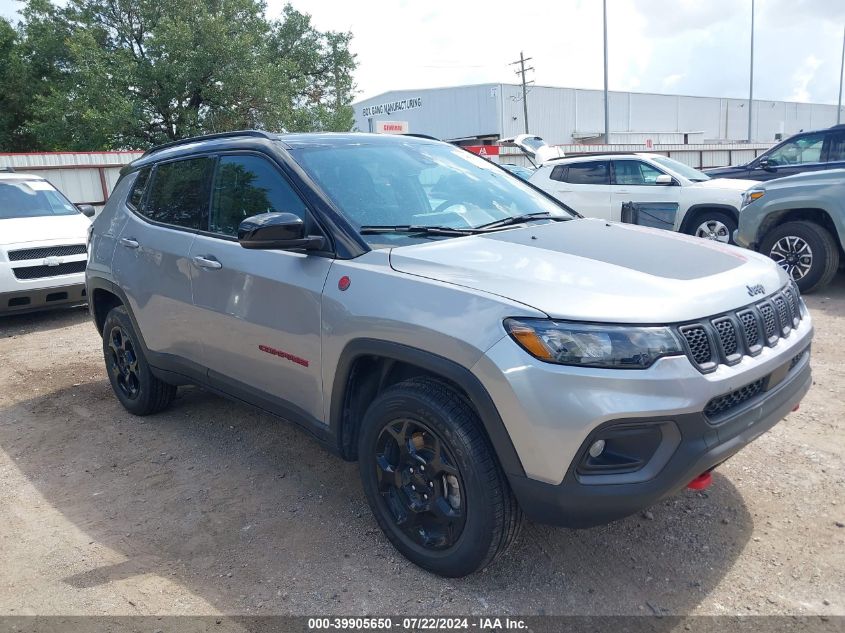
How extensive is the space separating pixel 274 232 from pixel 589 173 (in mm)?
9552

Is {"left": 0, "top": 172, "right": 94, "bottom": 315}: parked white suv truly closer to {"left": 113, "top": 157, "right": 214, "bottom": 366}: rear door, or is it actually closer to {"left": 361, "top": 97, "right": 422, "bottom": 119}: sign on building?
{"left": 113, "top": 157, "right": 214, "bottom": 366}: rear door

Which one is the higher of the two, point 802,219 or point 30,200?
point 30,200

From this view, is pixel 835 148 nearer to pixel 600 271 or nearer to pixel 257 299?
pixel 600 271

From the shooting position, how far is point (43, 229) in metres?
8.33

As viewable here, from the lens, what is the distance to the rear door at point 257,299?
3.15 metres

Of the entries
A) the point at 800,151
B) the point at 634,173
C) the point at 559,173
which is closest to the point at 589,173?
the point at 559,173

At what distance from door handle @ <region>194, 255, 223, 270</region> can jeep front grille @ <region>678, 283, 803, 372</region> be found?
2396 mm

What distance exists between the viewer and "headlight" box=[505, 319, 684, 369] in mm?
2277

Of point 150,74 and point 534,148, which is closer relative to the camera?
point 534,148

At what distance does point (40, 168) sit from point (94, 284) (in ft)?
41.0

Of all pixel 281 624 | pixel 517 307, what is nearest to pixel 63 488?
pixel 281 624

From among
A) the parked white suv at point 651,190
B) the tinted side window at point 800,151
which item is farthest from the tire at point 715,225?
the tinted side window at point 800,151

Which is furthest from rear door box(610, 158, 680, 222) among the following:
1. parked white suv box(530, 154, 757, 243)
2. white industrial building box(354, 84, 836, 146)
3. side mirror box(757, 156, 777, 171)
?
white industrial building box(354, 84, 836, 146)

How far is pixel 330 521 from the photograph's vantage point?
10.9 ft
